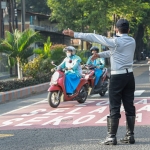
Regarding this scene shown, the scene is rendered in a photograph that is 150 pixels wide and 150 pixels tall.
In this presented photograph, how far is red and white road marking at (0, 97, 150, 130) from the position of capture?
10414 mm

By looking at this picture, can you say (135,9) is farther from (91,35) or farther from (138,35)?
(91,35)

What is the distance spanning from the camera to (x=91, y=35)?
7.68 m

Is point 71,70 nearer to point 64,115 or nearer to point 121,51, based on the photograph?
point 64,115

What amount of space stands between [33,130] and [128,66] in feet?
8.55

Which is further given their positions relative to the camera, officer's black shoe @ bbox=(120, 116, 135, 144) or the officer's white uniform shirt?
officer's black shoe @ bbox=(120, 116, 135, 144)

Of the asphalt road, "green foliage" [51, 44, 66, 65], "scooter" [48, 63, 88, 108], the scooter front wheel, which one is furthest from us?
"green foliage" [51, 44, 66, 65]

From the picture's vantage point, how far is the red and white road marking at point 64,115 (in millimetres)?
10414

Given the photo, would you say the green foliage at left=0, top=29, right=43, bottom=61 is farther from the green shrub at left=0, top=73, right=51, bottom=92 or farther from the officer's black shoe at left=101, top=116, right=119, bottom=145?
the officer's black shoe at left=101, top=116, right=119, bottom=145

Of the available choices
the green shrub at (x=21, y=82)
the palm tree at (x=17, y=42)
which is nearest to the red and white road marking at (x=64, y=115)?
the green shrub at (x=21, y=82)

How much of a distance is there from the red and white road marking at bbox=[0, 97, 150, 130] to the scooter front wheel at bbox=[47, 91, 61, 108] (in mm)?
139

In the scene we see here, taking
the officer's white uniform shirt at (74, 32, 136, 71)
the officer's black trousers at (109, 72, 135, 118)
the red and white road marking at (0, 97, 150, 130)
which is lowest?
the red and white road marking at (0, 97, 150, 130)

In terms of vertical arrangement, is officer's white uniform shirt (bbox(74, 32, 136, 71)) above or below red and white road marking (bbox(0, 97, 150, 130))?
above

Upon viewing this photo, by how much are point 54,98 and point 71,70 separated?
1.26m

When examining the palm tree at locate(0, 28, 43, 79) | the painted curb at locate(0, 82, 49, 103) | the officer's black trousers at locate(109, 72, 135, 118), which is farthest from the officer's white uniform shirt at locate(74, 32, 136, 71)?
the palm tree at locate(0, 28, 43, 79)
